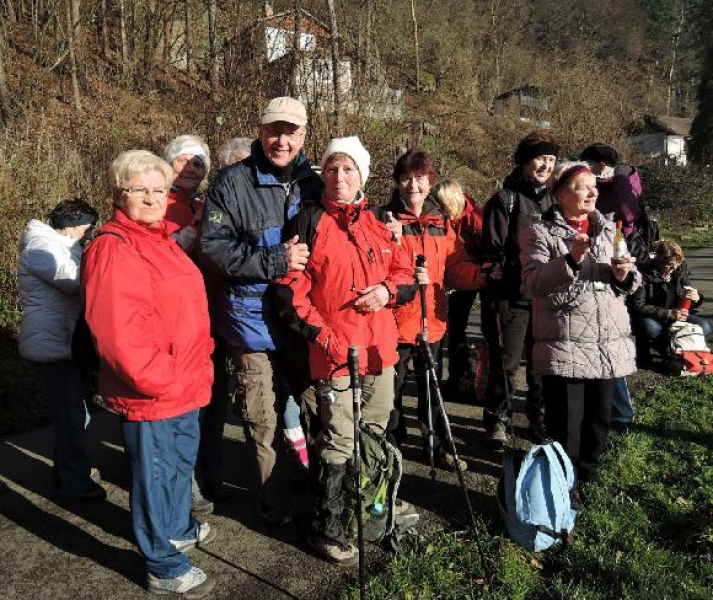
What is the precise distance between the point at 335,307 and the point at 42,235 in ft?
6.32

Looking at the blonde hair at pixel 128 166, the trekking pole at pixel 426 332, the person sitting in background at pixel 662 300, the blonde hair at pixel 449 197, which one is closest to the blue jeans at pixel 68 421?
the blonde hair at pixel 128 166

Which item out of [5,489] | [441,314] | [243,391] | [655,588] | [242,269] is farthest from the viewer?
[441,314]

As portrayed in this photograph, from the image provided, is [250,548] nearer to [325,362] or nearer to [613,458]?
[325,362]

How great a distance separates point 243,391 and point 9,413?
338 centimetres

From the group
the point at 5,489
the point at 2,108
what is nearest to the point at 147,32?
the point at 2,108

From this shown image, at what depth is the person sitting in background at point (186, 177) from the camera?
371 centimetres

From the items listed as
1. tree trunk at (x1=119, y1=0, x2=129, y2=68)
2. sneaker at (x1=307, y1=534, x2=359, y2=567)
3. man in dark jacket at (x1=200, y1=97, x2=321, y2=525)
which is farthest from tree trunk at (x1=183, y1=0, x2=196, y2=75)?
sneaker at (x1=307, y1=534, x2=359, y2=567)

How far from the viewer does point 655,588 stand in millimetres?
2830

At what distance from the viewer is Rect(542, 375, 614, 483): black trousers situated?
11.5 ft

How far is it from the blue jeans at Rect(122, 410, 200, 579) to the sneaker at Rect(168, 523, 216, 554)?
21 cm

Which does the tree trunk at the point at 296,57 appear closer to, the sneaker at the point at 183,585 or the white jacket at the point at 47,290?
the white jacket at the point at 47,290

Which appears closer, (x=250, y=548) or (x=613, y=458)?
(x=250, y=548)

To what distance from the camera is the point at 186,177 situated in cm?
388

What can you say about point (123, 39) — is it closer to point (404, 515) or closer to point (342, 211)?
point (342, 211)
